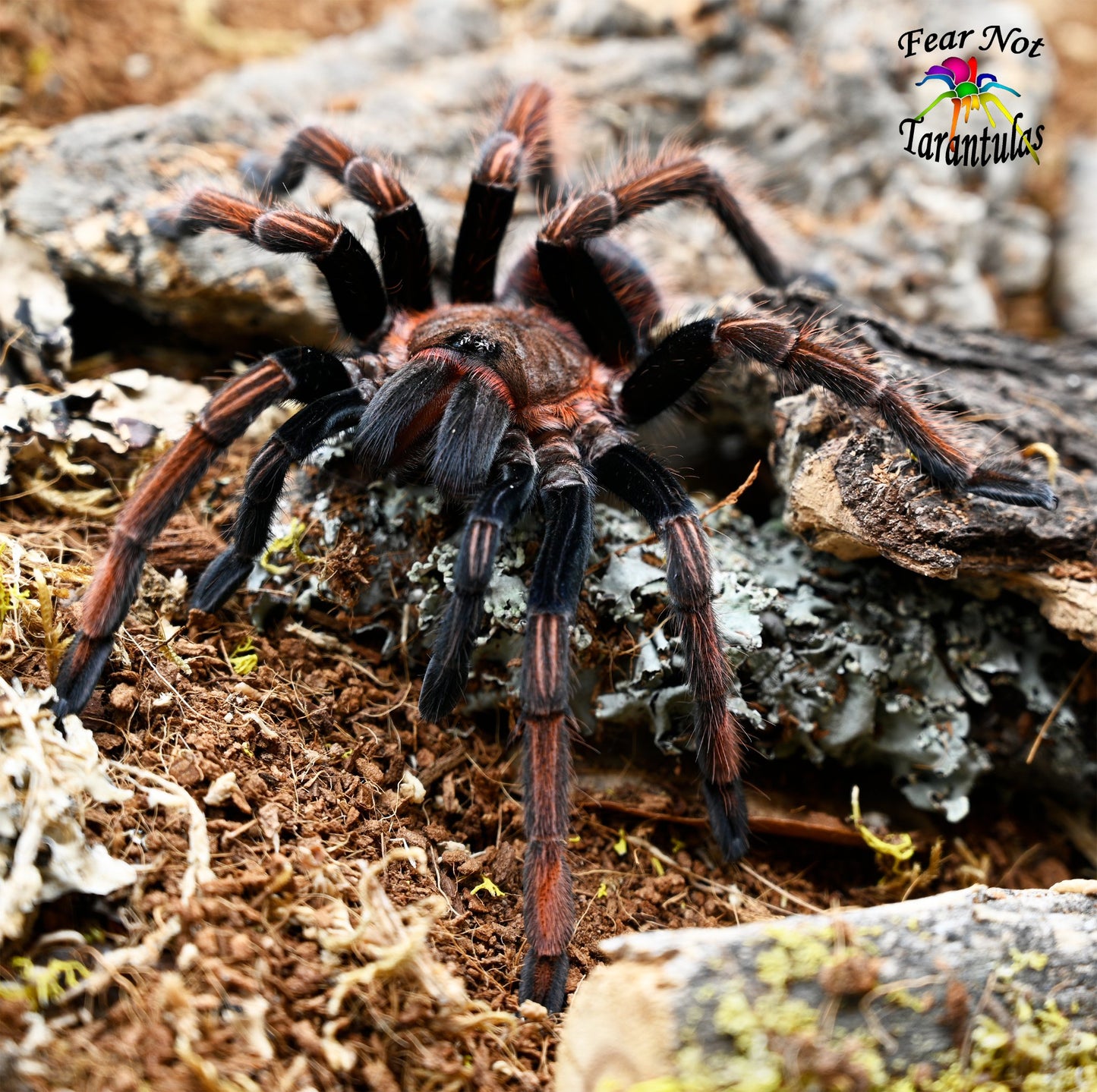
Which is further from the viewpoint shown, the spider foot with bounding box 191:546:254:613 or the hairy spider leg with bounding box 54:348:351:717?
the spider foot with bounding box 191:546:254:613

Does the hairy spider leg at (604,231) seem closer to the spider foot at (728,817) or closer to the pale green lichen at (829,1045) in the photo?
the spider foot at (728,817)

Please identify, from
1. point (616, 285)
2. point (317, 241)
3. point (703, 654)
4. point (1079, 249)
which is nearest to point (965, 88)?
point (1079, 249)

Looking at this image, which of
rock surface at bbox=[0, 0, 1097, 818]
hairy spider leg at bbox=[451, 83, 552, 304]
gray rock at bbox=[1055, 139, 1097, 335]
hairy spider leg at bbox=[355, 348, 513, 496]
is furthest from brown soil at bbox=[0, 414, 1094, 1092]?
gray rock at bbox=[1055, 139, 1097, 335]

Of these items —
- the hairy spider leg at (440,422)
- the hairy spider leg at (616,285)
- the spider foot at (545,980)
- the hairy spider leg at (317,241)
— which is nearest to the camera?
the spider foot at (545,980)

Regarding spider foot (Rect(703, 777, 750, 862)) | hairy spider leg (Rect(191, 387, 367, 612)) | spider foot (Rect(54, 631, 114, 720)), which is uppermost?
hairy spider leg (Rect(191, 387, 367, 612))

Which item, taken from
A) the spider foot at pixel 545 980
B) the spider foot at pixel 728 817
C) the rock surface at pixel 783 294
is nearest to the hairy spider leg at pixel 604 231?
the rock surface at pixel 783 294

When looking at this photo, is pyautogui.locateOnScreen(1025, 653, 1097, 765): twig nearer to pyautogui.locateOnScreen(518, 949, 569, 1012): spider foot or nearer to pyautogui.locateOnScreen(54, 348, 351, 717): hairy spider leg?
pyautogui.locateOnScreen(518, 949, 569, 1012): spider foot
